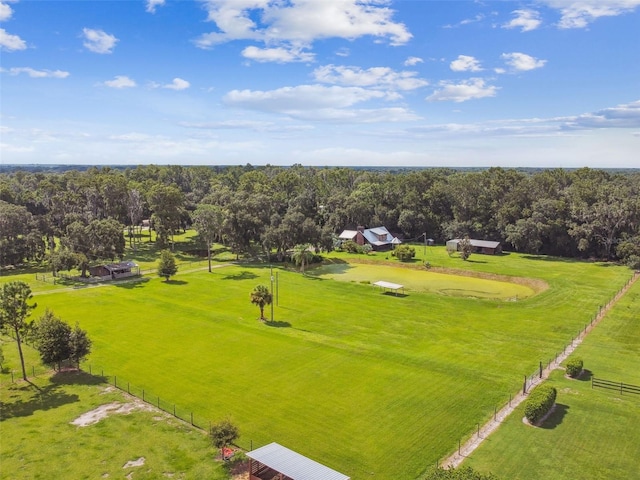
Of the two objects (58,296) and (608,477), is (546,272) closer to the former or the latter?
(608,477)

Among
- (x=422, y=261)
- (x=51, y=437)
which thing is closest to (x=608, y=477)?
(x=51, y=437)

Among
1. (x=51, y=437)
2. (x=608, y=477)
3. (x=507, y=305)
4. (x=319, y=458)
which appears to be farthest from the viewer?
(x=507, y=305)

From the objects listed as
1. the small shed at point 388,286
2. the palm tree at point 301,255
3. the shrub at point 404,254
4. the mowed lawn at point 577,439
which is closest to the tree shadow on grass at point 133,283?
the palm tree at point 301,255

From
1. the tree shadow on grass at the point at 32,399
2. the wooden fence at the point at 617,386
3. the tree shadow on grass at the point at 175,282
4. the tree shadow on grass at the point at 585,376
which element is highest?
the tree shadow on grass at the point at 175,282

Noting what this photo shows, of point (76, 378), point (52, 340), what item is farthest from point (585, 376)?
point (52, 340)

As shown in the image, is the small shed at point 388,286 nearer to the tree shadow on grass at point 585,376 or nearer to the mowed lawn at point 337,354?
the mowed lawn at point 337,354

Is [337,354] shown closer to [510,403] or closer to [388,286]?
[510,403]
